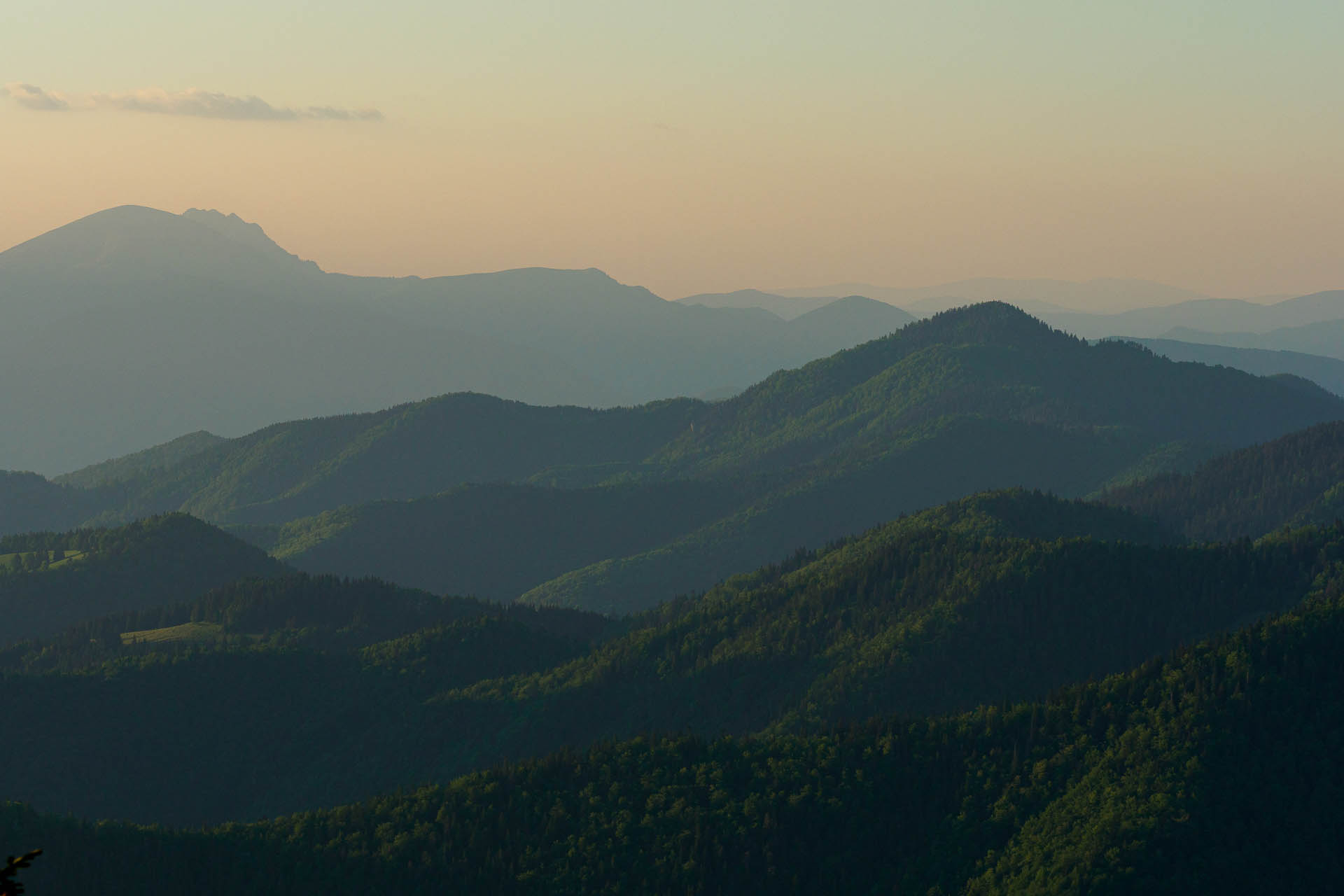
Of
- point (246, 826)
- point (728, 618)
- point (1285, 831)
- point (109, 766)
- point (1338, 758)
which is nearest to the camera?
point (1285, 831)

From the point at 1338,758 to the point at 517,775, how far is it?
68.6m

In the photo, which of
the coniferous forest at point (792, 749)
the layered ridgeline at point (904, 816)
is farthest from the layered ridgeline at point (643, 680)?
the layered ridgeline at point (904, 816)

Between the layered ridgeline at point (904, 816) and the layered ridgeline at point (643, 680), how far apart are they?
36.5 meters

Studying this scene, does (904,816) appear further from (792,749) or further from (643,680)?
(643,680)

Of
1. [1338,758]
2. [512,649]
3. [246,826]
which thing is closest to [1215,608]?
[1338,758]

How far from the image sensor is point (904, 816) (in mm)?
114938

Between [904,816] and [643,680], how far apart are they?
72.9 meters

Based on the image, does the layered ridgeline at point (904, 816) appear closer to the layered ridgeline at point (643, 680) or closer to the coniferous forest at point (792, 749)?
the coniferous forest at point (792, 749)

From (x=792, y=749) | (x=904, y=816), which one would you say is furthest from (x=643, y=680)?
(x=904, y=816)

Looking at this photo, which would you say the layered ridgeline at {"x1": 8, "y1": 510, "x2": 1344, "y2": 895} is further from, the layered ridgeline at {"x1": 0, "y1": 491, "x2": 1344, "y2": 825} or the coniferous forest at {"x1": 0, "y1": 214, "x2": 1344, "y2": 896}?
the layered ridgeline at {"x1": 0, "y1": 491, "x2": 1344, "y2": 825}

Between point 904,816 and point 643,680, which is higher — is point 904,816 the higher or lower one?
the higher one

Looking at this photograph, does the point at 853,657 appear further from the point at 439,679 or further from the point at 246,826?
the point at 246,826

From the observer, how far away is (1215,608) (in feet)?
568

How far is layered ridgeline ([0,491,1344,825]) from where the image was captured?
166m
